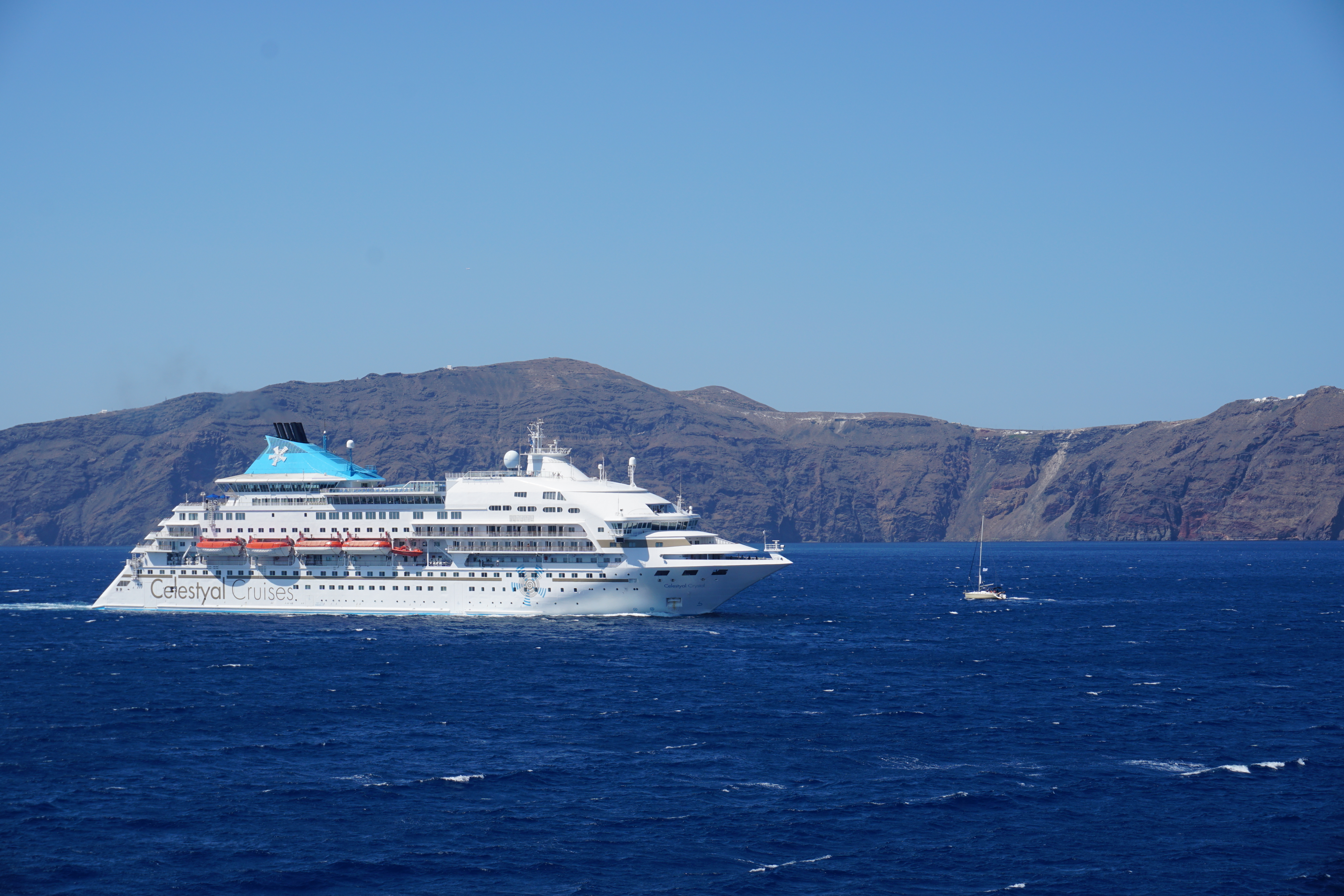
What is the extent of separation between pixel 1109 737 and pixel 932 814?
12.2 meters

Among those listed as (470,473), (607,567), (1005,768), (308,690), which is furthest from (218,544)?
(1005,768)

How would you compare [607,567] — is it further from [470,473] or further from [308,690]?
[308,690]

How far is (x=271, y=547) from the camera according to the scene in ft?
261

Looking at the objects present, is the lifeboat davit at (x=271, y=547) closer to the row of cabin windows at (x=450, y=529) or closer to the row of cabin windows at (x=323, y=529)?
the row of cabin windows at (x=323, y=529)

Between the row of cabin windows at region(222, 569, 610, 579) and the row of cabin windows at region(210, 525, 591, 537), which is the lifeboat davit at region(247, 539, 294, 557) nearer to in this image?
the row of cabin windows at region(210, 525, 591, 537)

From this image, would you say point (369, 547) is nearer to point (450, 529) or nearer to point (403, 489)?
point (403, 489)

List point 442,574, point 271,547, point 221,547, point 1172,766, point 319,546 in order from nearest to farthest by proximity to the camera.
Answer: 1. point 1172,766
2. point 442,574
3. point 319,546
4. point 271,547
5. point 221,547

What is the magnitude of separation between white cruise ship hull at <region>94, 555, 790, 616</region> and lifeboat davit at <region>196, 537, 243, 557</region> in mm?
1498

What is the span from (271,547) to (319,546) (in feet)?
11.8

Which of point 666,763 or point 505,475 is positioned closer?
point 666,763

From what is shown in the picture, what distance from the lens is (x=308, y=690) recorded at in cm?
5131

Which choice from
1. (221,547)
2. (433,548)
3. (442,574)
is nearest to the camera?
(442,574)

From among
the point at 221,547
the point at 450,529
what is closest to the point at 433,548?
the point at 450,529

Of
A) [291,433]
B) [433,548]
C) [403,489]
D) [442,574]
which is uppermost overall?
[291,433]
